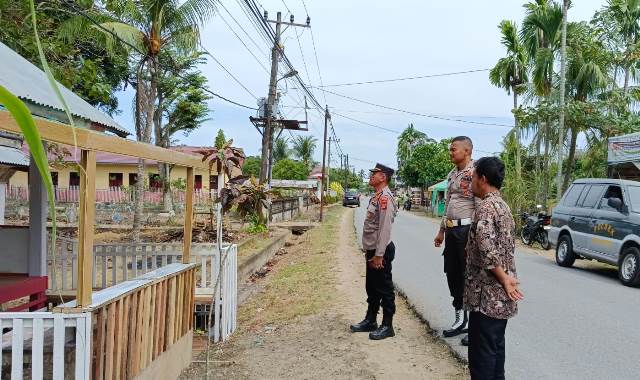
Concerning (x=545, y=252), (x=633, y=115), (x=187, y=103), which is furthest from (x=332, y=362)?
(x=187, y=103)

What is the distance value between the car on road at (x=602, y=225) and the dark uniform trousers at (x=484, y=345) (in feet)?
23.7

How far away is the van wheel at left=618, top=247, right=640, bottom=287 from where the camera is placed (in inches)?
376

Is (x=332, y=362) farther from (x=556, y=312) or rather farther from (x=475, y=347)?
(x=556, y=312)

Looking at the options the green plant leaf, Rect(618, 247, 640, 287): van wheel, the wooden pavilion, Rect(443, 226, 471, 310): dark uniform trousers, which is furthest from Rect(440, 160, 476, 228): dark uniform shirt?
Rect(618, 247, 640, 287): van wheel

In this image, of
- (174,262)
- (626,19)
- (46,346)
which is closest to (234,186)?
(174,262)

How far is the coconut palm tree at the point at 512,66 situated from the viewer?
2577cm

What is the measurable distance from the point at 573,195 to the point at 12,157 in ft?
35.4

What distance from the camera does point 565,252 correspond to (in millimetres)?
12211

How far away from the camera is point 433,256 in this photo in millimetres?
13625

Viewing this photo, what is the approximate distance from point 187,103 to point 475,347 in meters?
30.4

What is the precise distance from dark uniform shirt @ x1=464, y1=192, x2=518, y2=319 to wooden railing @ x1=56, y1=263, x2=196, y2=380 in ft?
7.69

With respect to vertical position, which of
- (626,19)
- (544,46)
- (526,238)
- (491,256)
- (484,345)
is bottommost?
(526,238)

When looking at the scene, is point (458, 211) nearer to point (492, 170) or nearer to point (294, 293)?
point (492, 170)

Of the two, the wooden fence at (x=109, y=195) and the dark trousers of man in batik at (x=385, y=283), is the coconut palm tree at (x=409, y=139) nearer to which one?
the wooden fence at (x=109, y=195)
